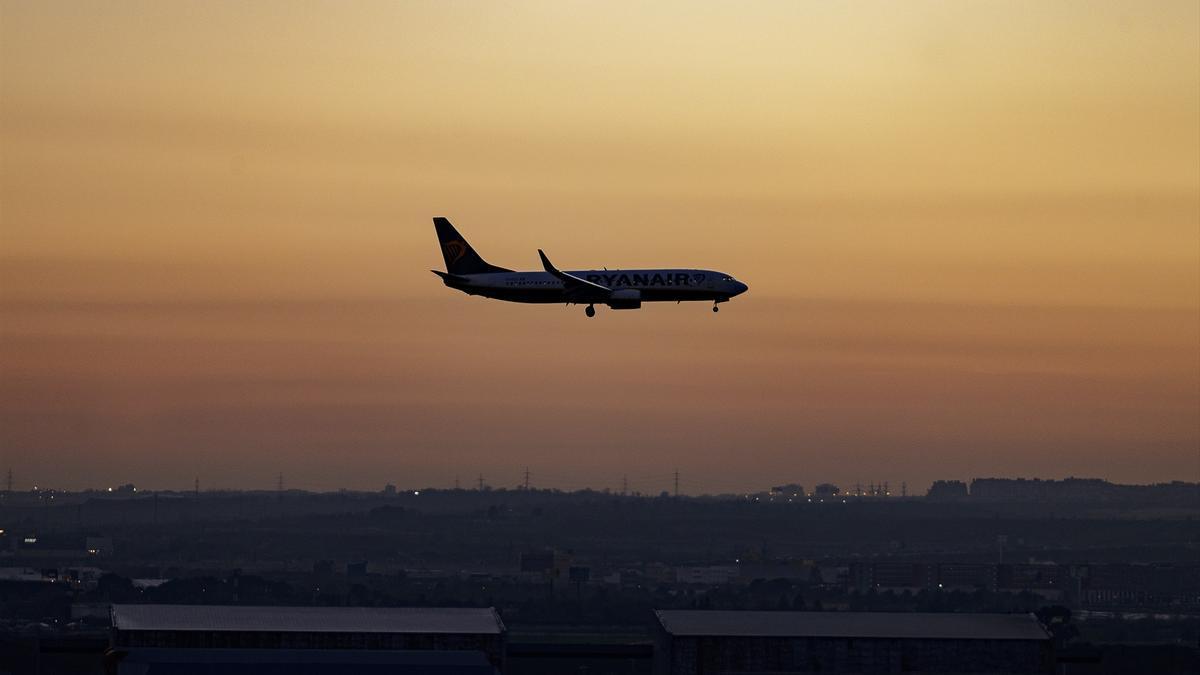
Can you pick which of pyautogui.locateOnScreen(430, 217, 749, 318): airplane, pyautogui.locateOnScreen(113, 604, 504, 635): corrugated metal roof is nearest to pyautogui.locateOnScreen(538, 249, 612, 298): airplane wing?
pyautogui.locateOnScreen(430, 217, 749, 318): airplane

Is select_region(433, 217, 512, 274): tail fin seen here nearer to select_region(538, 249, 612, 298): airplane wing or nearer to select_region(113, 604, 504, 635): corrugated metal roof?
select_region(538, 249, 612, 298): airplane wing

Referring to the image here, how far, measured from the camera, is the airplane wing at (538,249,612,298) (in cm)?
12025

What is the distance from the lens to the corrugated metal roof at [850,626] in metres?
86.5

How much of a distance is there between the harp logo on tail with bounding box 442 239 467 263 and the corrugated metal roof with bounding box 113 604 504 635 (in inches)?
1500

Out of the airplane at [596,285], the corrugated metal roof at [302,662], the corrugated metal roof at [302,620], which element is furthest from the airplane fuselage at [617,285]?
the corrugated metal roof at [302,662]

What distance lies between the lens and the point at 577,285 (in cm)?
12081

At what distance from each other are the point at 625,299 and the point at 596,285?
193 cm

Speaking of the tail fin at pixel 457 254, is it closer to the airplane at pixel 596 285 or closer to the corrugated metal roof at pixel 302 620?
the airplane at pixel 596 285

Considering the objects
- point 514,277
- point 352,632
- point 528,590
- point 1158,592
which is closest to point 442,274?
point 514,277

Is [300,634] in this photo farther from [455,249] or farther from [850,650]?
[455,249]

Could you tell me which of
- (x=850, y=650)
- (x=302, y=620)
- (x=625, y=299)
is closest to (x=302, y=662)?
(x=302, y=620)

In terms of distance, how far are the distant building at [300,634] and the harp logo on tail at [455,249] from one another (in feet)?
140

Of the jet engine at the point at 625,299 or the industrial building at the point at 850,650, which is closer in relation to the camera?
the industrial building at the point at 850,650

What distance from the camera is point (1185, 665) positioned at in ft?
397
